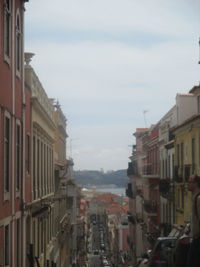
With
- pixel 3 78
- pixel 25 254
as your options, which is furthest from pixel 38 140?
pixel 3 78

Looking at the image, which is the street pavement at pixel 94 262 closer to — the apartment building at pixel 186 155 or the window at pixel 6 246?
the apartment building at pixel 186 155

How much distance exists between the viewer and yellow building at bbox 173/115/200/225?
97.0ft

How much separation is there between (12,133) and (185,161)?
1689 cm

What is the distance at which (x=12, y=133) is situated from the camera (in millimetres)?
17375

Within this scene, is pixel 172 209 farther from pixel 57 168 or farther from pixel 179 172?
pixel 57 168

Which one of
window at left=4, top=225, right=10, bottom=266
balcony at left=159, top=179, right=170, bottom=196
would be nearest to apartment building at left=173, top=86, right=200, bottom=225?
balcony at left=159, top=179, right=170, bottom=196

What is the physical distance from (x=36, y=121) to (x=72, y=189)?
31228 millimetres

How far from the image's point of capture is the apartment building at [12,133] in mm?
15766

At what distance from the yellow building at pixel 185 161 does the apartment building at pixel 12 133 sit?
10841 mm

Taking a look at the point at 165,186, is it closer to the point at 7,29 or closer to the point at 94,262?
the point at 7,29

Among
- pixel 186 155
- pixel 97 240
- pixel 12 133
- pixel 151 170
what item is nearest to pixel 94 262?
pixel 151 170

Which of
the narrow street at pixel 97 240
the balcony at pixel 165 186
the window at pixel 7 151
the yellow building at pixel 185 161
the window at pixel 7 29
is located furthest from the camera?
the narrow street at pixel 97 240

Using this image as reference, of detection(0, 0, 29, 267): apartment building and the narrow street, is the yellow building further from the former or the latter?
the narrow street

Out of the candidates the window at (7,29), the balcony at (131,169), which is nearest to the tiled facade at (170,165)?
the balcony at (131,169)
